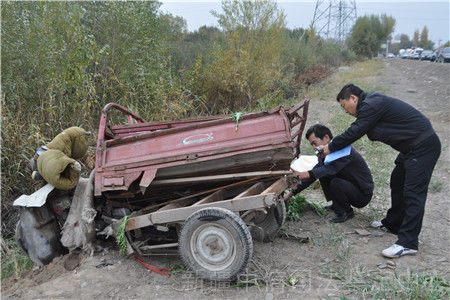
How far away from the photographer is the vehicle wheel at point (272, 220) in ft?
14.8

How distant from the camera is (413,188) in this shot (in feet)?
12.9

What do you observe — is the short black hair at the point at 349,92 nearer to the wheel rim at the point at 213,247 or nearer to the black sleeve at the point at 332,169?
the black sleeve at the point at 332,169

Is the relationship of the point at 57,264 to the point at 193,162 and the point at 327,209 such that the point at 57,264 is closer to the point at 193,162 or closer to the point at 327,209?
the point at 193,162

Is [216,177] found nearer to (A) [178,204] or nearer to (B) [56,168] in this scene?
(A) [178,204]

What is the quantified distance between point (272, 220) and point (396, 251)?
1.40 metres

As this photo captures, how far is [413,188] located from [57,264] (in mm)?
3865

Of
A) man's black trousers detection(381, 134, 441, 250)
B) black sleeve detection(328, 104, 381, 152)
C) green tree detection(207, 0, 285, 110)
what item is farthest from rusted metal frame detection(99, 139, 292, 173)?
green tree detection(207, 0, 285, 110)

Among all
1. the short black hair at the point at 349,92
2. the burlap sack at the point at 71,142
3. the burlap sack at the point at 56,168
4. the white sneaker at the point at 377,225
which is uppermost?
the short black hair at the point at 349,92

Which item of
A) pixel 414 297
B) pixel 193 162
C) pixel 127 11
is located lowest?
pixel 414 297

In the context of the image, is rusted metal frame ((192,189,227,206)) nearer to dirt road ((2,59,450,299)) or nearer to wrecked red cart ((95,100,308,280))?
wrecked red cart ((95,100,308,280))

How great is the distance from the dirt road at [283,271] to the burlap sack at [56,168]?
823 millimetres

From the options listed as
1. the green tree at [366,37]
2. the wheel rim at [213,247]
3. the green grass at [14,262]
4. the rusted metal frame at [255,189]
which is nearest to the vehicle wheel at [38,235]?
the green grass at [14,262]

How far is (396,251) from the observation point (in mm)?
3893

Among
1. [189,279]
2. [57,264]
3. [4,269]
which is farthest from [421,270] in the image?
[4,269]
